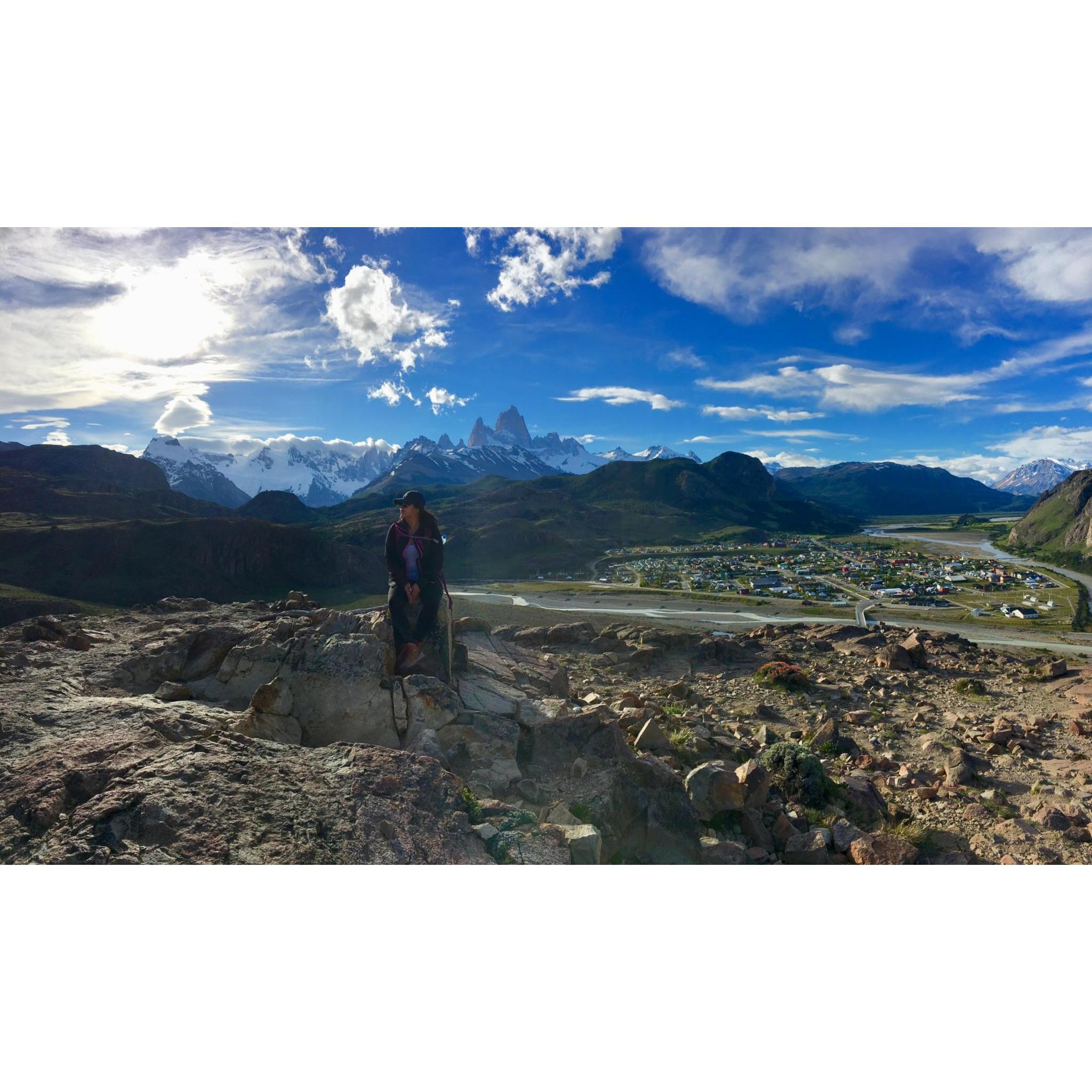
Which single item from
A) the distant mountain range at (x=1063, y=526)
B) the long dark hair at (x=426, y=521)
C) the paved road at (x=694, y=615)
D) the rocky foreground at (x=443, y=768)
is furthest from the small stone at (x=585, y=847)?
the distant mountain range at (x=1063, y=526)

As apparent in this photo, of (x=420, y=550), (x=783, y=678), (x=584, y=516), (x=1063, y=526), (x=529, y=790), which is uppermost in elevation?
(x=584, y=516)

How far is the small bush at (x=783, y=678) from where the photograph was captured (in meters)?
13.1

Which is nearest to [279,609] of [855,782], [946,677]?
[855,782]

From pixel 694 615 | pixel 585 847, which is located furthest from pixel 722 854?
pixel 694 615

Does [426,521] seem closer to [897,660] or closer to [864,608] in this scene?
[897,660]

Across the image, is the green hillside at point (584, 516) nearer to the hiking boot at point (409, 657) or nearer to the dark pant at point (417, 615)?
the dark pant at point (417, 615)

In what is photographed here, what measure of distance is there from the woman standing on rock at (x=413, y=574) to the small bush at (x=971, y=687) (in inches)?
561

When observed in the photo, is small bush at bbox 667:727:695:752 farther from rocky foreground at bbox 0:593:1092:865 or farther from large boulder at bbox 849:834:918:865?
large boulder at bbox 849:834:918:865

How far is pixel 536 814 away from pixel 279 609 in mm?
12100

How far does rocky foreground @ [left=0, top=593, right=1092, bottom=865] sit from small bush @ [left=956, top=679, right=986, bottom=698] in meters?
2.95

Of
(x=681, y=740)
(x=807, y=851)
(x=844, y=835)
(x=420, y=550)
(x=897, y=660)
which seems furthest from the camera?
(x=897, y=660)

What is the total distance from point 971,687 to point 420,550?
48.8 ft

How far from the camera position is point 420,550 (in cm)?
615

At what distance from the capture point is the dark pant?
248 inches
